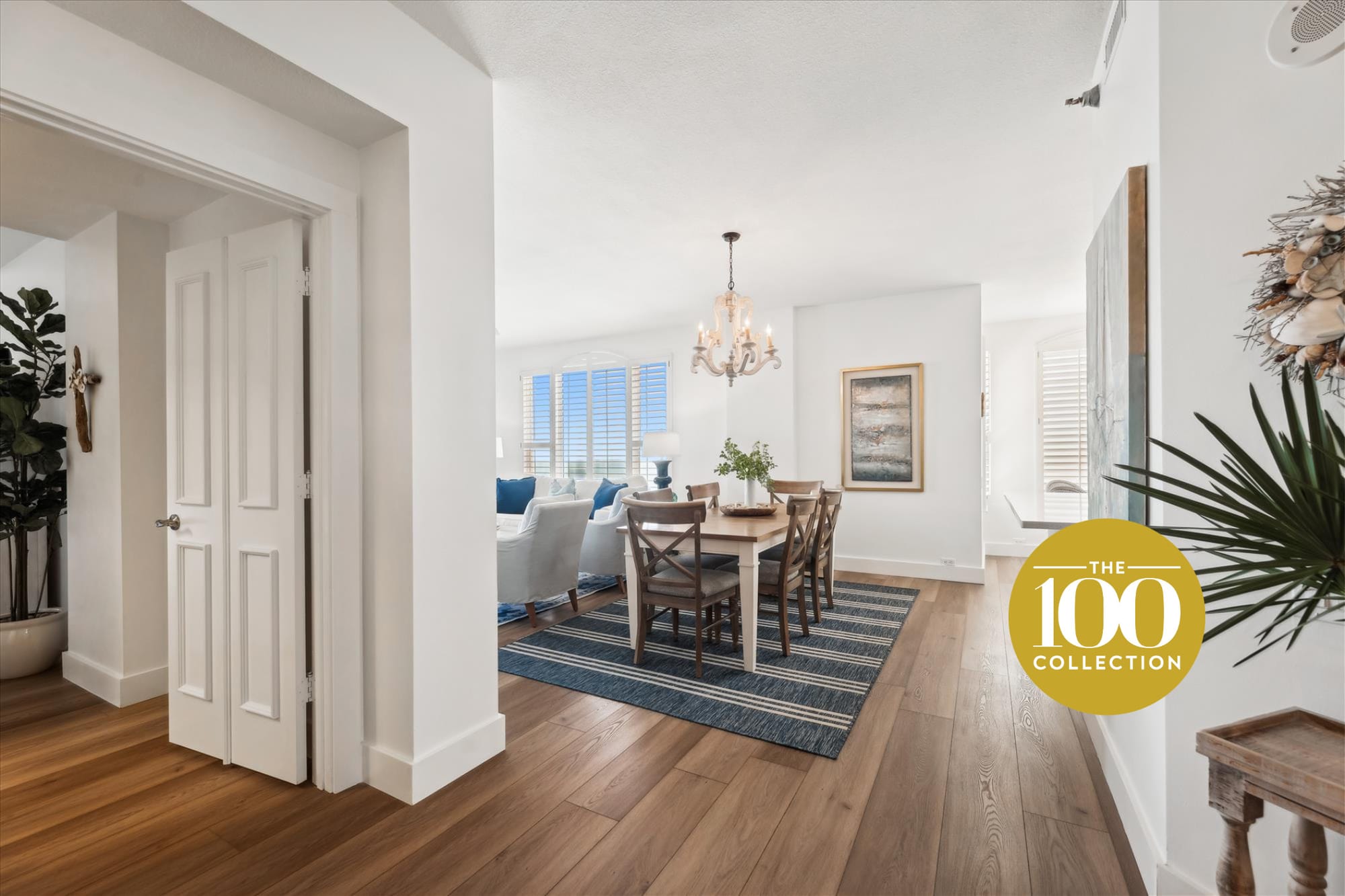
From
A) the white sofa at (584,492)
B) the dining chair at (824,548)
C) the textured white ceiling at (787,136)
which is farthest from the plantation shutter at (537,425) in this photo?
the dining chair at (824,548)

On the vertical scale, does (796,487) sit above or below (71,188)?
below

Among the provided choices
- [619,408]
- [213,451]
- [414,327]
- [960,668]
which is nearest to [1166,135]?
[414,327]

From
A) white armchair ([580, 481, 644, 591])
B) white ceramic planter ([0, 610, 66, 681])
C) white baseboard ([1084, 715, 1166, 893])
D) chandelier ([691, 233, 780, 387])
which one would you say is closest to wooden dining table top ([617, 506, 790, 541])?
chandelier ([691, 233, 780, 387])

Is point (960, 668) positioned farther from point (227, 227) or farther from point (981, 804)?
point (227, 227)

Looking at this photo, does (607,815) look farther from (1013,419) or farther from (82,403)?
(1013,419)

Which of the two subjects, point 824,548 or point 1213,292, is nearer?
point 1213,292

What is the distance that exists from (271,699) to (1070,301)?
681cm

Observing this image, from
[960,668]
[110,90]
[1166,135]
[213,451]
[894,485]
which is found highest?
[110,90]

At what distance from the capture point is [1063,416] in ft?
20.2

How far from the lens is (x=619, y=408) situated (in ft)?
23.4

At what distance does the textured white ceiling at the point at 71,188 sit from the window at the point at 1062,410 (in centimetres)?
703

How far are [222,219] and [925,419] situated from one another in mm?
5261

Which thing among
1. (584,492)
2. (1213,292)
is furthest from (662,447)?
(1213,292)

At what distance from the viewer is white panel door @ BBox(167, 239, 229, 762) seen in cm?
228
